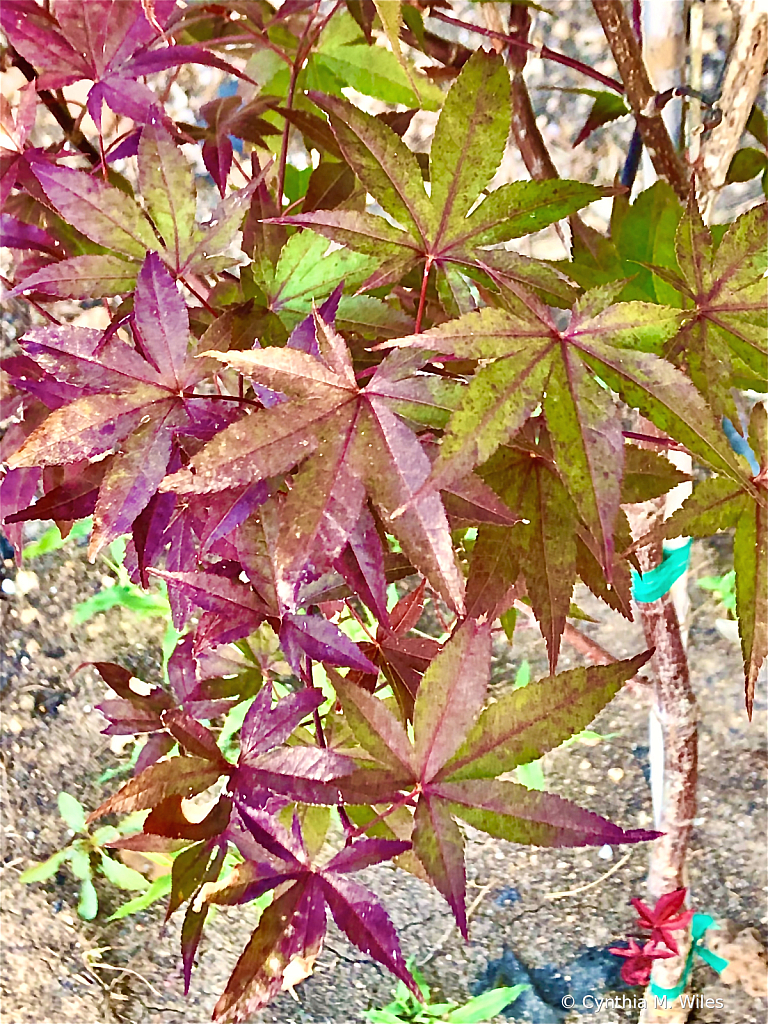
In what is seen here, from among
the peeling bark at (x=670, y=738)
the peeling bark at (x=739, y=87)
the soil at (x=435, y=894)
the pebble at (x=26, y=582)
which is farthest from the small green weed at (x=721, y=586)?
the pebble at (x=26, y=582)

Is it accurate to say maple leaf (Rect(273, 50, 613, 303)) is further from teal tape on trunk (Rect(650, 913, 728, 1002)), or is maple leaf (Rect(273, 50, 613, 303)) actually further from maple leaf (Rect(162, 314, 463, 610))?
teal tape on trunk (Rect(650, 913, 728, 1002))

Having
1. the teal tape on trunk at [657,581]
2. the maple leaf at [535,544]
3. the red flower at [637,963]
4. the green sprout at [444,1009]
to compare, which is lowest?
the green sprout at [444,1009]

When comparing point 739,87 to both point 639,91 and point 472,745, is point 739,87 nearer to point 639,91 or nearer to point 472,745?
point 639,91

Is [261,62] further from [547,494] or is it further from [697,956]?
[697,956]

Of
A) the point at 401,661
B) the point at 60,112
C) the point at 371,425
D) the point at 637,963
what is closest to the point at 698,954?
the point at 637,963

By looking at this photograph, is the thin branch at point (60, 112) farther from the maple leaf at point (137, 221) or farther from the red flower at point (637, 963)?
the red flower at point (637, 963)

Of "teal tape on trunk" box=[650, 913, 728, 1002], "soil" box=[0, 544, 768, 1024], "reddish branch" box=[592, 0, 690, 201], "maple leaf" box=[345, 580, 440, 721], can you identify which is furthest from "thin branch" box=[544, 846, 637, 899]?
"reddish branch" box=[592, 0, 690, 201]
